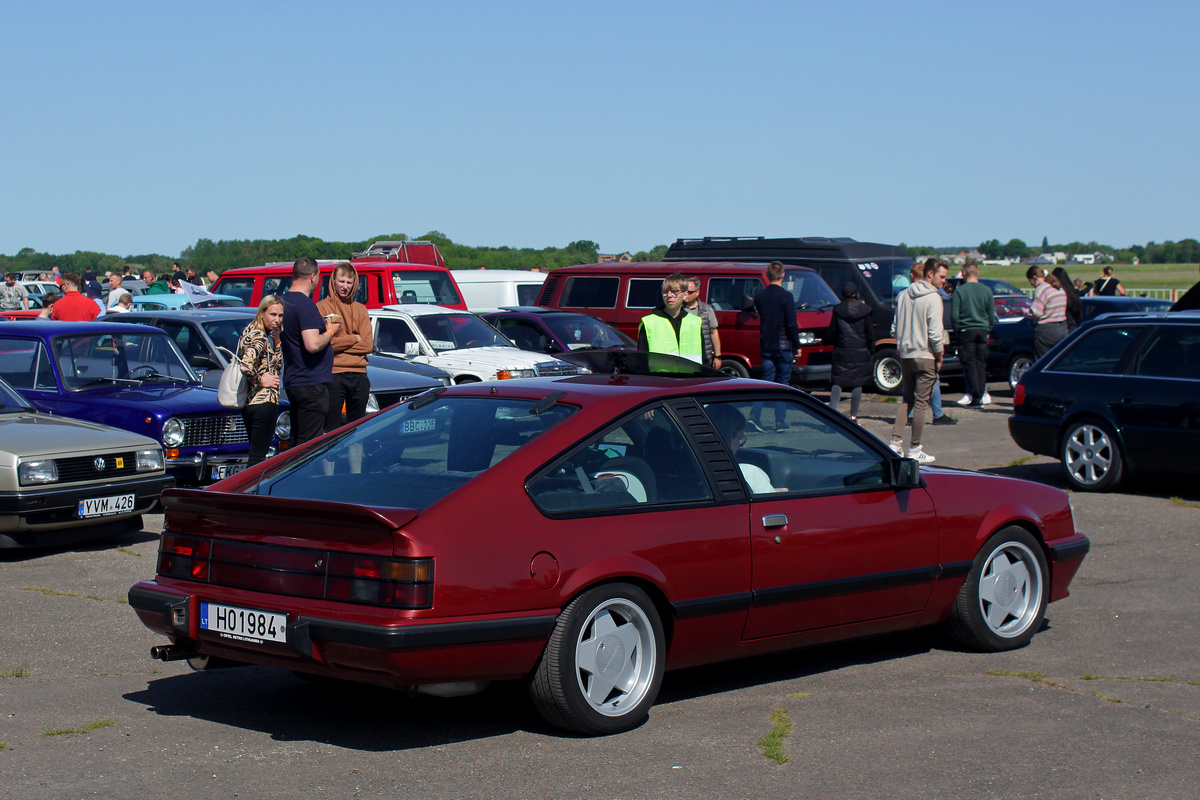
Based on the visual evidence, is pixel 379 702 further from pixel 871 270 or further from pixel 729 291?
pixel 871 270

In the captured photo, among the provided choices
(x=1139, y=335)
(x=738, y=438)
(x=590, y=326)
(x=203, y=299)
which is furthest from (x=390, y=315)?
(x=738, y=438)

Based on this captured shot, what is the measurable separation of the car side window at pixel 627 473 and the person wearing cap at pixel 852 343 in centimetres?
989

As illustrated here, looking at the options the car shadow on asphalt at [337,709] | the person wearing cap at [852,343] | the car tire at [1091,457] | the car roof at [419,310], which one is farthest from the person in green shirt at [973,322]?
the car shadow on asphalt at [337,709]

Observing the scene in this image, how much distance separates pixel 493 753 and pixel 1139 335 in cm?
839

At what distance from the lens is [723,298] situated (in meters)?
18.8

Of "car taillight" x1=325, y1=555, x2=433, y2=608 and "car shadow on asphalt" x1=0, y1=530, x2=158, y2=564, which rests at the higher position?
"car taillight" x1=325, y1=555, x2=433, y2=608

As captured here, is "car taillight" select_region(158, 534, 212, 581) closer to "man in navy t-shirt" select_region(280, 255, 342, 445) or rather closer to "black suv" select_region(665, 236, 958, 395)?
"man in navy t-shirt" select_region(280, 255, 342, 445)

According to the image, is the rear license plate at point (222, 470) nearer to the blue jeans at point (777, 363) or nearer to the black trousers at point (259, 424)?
the black trousers at point (259, 424)

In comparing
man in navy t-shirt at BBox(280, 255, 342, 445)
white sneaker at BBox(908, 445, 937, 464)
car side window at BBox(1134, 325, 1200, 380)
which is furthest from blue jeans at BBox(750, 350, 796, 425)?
man in navy t-shirt at BBox(280, 255, 342, 445)

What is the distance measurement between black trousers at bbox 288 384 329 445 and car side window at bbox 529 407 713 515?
5.24 m

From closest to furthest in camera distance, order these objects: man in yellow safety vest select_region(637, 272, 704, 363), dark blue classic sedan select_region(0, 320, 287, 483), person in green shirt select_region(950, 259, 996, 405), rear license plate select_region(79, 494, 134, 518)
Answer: rear license plate select_region(79, 494, 134, 518), dark blue classic sedan select_region(0, 320, 287, 483), man in yellow safety vest select_region(637, 272, 704, 363), person in green shirt select_region(950, 259, 996, 405)

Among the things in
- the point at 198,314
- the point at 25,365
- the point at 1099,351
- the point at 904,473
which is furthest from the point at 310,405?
the point at 1099,351

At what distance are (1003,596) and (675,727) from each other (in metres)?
2.12

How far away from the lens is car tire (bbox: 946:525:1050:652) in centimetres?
596
